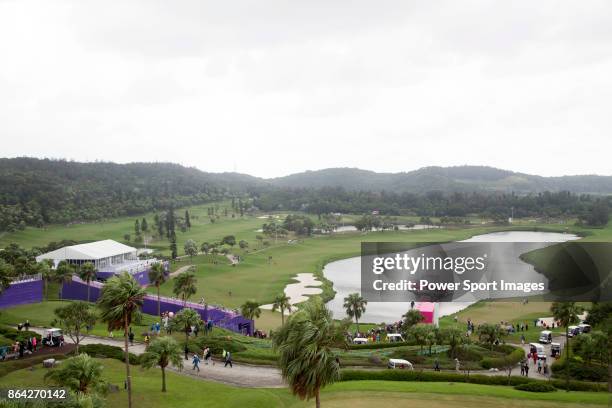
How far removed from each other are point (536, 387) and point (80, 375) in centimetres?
2845

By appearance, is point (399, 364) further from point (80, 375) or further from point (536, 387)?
point (80, 375)

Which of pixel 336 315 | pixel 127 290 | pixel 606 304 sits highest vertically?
pixel 127 290

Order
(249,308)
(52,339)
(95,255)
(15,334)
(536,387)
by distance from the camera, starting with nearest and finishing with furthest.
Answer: (536,387), (52,339), (15,334), (249,308), (95,255)

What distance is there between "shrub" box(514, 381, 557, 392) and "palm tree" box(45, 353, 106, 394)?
2678 cm

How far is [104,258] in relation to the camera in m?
79.1

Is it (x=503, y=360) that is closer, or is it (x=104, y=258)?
(x=503, y=360)

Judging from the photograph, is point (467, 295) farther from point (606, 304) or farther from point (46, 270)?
point (46, 270)

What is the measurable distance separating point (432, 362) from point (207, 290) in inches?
1927

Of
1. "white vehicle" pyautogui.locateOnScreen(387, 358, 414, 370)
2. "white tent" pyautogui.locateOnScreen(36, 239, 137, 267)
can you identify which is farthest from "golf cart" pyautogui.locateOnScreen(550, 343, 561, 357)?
"white tent" pyautogui.locateOnScreen(36, 239, 137, 267)

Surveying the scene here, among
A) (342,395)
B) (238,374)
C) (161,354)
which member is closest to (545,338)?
(342,395)

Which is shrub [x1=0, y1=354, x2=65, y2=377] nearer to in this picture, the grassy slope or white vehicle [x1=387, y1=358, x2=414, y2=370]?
the grassy slope

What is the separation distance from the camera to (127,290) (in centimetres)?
2648

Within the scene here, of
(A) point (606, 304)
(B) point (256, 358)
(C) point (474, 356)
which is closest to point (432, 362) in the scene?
(C) point (474, 356)

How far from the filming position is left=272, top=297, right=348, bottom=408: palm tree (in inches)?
782
